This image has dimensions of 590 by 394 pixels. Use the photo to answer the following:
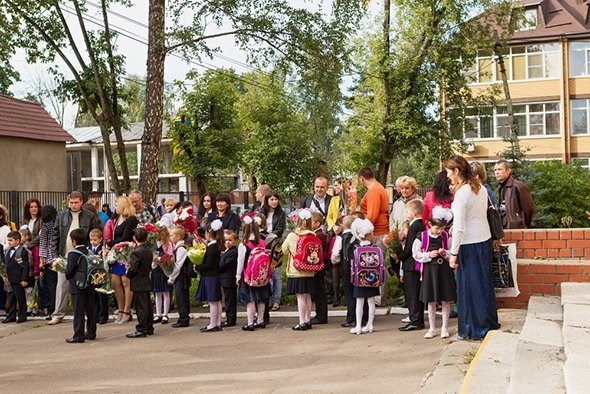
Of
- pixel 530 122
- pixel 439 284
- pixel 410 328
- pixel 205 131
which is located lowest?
pixel 410 328

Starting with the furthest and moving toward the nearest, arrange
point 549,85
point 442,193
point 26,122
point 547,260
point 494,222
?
point 549,85 < point 26,122 < point 547,260 < point 442,193 < point 494,222

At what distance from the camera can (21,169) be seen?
29906 mm

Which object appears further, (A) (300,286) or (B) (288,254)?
(B) (288,254)

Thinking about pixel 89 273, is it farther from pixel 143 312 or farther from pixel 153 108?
pixel 153 108

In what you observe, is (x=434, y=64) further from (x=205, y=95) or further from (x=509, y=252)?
(x=509, y=252)

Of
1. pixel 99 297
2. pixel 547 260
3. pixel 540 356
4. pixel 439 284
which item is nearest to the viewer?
pixel 540 356

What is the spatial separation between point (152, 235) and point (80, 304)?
155 centimetres

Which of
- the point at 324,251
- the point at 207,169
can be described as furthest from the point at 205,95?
the point at 324,251

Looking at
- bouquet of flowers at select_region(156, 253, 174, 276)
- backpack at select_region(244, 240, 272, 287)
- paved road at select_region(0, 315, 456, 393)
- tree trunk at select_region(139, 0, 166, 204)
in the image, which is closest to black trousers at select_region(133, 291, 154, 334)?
paved road at select_region(0, 315, 456, 393)

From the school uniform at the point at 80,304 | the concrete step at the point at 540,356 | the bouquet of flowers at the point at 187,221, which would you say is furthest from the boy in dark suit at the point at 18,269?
the concrete step at the point at 540,356

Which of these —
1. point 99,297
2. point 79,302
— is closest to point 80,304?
point 79,302

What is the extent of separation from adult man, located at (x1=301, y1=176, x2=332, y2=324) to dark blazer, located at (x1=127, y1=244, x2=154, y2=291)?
226 cm

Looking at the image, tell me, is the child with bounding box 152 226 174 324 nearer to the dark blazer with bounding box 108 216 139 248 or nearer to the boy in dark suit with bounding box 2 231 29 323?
the dark blazer with bounding box 108 216 139 248

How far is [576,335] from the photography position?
684 centimetres
